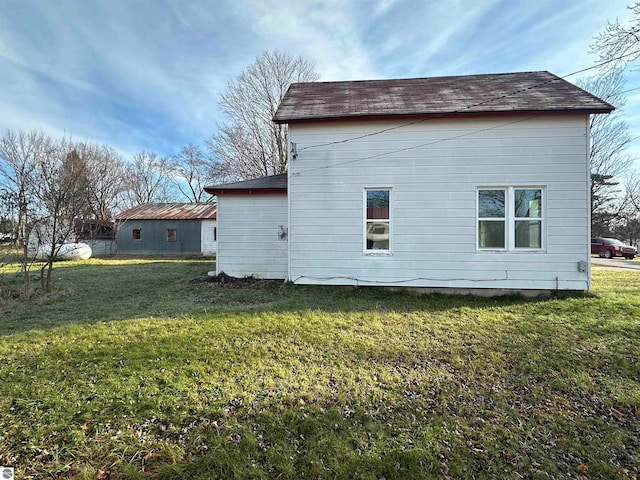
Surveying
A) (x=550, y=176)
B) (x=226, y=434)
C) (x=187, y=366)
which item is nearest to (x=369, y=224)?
(x=550, y=176)

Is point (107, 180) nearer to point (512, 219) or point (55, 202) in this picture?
point (55, 202)

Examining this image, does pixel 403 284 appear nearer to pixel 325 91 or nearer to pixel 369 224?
pixel 369 224

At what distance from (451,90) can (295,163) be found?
498 cm

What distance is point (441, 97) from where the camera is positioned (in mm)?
8125

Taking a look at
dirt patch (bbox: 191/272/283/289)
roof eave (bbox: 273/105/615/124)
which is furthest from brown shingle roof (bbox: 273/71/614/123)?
dirt patch (bbox: 191/272/283/289)

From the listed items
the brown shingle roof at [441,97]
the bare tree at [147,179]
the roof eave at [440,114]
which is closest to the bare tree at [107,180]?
the bare tree at [147,179]

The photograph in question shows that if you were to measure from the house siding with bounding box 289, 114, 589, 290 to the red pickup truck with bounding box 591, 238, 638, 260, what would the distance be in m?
22.3

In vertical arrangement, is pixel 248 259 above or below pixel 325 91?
below

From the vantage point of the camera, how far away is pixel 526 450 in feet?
7.86

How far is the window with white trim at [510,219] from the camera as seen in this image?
7.21 meters

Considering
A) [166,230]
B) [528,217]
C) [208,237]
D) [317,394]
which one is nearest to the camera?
[317,394]

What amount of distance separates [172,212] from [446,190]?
20533 mm

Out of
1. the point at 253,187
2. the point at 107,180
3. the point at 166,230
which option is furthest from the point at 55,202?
the point at 107,180

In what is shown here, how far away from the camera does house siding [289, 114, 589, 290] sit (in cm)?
707
